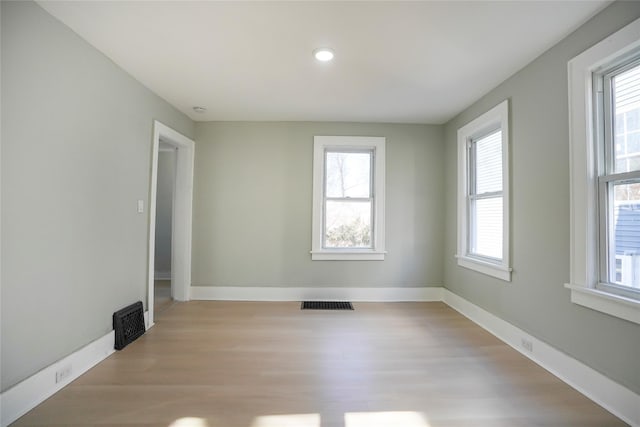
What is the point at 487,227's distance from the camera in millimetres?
3445

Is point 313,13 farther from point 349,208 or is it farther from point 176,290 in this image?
point 176,290

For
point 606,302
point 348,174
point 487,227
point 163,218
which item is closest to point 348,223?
point 348,174

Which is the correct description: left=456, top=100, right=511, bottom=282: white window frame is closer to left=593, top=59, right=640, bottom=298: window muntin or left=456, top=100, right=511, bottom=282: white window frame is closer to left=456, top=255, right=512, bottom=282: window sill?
left=456, top=255, right=512, bottom=282: window sill

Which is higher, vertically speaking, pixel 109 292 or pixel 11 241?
pixel 11 241

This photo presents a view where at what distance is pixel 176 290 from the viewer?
4.26 metres

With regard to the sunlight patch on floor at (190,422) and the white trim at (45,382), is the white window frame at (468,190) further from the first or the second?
the white trim at (45,382)

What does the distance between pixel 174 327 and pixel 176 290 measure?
43.7 inches

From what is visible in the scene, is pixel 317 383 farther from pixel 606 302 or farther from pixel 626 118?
pixel 626 118

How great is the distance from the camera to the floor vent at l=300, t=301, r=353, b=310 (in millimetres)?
3990

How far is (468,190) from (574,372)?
216 cm

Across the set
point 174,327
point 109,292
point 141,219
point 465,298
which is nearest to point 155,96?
point 141,219

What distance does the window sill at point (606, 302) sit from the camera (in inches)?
69.1

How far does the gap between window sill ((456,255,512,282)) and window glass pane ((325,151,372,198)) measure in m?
1.53

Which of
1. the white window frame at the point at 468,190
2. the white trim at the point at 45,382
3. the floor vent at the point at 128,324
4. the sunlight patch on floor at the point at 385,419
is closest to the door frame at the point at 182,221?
the floor vent at the point at 128,324
